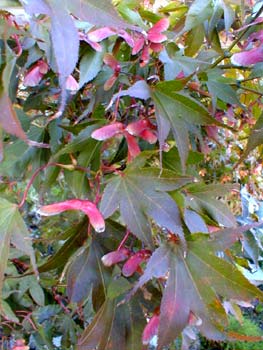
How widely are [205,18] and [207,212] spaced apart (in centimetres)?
24

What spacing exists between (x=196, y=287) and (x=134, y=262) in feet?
0.22

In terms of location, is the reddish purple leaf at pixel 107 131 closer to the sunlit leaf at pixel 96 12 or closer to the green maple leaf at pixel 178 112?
the green maple leaf at pixel 178 112

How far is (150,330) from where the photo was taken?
1.56ft

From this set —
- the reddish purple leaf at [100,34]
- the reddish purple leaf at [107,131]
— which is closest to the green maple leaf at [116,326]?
the reddish purple leaf at [107,131]

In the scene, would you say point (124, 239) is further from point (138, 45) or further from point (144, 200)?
point (138, 45)

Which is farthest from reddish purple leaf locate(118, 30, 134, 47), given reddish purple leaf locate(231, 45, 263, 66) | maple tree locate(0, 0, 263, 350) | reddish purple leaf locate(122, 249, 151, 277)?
reddish purple leaf locate(122, 249, 151, 277)

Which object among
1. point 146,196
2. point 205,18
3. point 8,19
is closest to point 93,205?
point 146,196

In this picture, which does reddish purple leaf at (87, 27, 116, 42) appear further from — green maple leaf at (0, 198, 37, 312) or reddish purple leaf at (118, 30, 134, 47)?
green maple leaf at (0, 198, 37, 312)

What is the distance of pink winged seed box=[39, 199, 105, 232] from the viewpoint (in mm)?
449

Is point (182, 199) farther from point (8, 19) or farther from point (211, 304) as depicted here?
point (8, 19)

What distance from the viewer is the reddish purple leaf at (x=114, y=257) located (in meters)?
0.49

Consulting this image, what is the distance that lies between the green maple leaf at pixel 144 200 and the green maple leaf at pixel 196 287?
31 mm

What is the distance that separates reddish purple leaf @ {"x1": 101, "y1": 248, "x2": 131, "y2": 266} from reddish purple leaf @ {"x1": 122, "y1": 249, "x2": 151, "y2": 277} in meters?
0.01

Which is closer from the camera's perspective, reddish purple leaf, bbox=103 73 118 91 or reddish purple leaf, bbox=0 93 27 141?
reddish purple leaf, bbox=0 93 27 141
